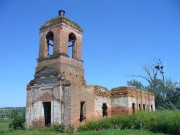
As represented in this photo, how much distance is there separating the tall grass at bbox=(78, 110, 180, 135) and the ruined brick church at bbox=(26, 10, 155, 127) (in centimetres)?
157

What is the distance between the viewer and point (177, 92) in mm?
27719

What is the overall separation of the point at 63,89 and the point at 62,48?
2947 mm

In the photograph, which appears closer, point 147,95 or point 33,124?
point 33,124

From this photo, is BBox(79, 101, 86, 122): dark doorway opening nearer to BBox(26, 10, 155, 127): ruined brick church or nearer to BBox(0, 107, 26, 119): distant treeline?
BBox(26, 10, 155, 127): ruined brick church

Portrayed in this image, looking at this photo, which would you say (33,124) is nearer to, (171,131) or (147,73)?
(171,131)

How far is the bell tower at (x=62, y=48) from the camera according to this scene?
1587 centimetres

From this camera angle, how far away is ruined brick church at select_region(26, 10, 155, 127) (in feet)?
48.4

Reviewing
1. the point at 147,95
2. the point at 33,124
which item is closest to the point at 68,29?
the point at 33,124

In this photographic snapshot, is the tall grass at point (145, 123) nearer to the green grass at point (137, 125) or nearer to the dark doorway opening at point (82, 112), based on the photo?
the green grass at point (137, 125)

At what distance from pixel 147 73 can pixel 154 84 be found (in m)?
1.80

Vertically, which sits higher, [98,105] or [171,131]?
[98,105]

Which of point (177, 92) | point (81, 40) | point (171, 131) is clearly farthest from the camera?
point (177, 92)

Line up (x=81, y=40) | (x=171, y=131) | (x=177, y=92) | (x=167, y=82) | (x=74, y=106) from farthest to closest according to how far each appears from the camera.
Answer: (x=167, y=82)
(x=177, y=92)
(x=81, y=40)
(x=74, y=106)
(x=171, y=131)

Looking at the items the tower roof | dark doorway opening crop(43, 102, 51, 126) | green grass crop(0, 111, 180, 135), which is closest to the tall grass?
green grass crop(0, 111, 180, 135)
